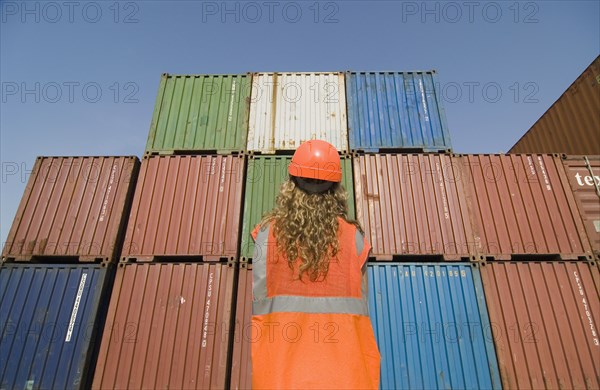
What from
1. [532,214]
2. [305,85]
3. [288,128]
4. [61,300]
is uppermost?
[305,85]

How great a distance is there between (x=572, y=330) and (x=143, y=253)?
9031 mm

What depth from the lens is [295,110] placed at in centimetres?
927

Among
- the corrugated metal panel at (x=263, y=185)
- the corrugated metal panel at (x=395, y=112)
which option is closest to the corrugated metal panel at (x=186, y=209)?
the corrugated metal panel at (x=263, y=185)

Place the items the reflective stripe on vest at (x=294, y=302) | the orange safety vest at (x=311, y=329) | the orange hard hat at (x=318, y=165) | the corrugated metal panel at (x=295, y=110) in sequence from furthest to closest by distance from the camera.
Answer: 1. the corrugated metal panel at (x=295, y=110)
2. the orange hard hat at (x=318, y=165)
3. the reflective stripe on vest at (x=294, y=302)
4. the orange safety vest at (x=311, y=329)

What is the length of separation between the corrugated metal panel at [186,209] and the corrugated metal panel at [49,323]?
1.05 m

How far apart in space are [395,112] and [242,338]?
6.94 m

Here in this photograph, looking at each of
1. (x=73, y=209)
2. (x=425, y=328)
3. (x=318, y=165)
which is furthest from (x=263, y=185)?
(x=318, y=165)

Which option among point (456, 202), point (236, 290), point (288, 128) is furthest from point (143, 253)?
point (456, 202)

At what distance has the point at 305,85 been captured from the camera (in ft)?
31.9

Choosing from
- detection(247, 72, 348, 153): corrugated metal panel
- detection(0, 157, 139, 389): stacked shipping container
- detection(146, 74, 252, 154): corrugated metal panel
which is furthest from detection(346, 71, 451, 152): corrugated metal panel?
detection(0, 157, 139, 389): stacked shipping container

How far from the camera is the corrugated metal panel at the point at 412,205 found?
727 centimetres

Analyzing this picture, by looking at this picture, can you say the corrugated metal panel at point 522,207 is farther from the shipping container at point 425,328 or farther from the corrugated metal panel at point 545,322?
the shipping container at point 425,328

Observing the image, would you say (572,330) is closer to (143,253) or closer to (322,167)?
(322,167)

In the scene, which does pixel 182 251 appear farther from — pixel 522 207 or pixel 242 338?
pixel 522 207
